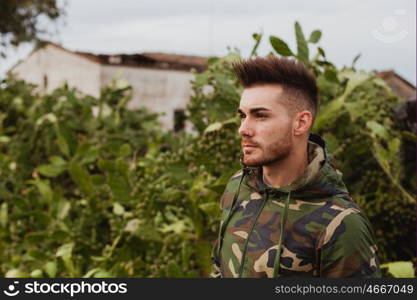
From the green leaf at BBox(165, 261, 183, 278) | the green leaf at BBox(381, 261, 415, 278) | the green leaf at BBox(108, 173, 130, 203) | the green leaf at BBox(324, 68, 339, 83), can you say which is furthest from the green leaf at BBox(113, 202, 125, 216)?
the green leaf at BBox(381, 261, 415, 278)

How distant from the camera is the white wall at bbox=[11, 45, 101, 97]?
1373cm

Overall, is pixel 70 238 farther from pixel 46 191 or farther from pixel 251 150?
pixel 251 150

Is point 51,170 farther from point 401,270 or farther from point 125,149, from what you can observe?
point 401,270

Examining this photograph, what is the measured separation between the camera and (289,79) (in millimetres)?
1667

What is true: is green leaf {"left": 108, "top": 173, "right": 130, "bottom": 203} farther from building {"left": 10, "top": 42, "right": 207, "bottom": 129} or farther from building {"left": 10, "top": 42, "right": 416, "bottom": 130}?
building {"left": 10, "top": 42, "right": 207, "bottom": 129}

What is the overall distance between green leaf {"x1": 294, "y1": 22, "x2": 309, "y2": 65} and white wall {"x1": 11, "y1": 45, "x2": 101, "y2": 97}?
1060cm

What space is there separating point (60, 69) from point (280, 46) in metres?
13.8

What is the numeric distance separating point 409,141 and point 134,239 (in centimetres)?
147

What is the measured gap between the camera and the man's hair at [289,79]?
165cm

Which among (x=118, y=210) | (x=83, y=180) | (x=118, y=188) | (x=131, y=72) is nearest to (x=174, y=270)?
(x=118, y=188)

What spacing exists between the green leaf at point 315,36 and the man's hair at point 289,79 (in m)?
0.99

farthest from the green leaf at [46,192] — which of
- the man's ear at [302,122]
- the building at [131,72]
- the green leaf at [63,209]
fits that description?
the building at [131,72]

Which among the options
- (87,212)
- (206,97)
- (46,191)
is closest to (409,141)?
(206,97)

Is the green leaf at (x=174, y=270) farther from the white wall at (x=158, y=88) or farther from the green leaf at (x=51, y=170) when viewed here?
the white wall at (x=158, y=88)
